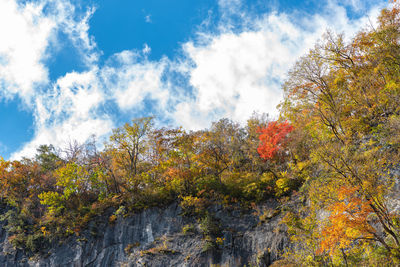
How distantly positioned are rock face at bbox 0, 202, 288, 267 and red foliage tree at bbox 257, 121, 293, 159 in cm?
668

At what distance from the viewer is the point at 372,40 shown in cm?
2023

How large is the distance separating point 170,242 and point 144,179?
6.60 metres

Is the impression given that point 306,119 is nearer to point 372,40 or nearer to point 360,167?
point 372,40

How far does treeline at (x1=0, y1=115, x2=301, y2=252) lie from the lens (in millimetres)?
23094

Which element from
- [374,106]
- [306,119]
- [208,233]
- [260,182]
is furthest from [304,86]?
[208,233]

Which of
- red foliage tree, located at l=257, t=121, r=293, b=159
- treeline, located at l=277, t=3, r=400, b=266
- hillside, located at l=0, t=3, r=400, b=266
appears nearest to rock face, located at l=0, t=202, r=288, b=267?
hillside, located at l=0, t=3, r=400, b=266

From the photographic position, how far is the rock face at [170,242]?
1836cm

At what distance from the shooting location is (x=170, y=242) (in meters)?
20.8

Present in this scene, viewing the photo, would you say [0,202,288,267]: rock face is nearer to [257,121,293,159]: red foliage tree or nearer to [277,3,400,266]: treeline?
[277,3,400,266]: treeline

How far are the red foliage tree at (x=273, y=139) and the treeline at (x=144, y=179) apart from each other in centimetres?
11

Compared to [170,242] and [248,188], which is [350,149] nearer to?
[248,188]

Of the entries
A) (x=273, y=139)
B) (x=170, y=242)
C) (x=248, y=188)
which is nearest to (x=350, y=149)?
(x=248, y=188)

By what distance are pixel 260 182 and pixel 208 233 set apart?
665 centimetres

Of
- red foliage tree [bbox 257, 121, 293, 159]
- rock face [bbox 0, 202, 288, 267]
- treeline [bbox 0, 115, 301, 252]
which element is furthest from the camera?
red foliage tree [bbox 257, 121, 293, 159]
